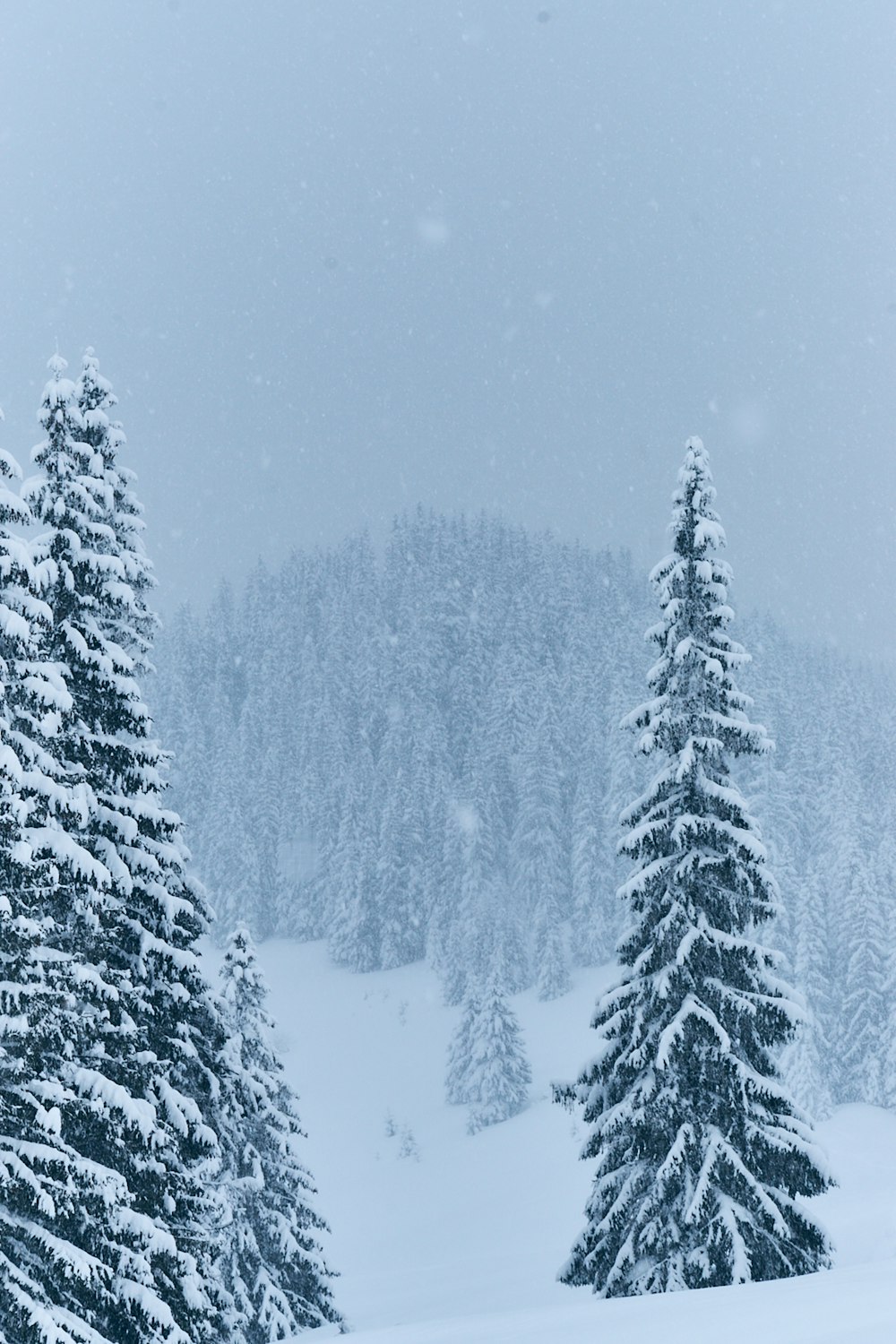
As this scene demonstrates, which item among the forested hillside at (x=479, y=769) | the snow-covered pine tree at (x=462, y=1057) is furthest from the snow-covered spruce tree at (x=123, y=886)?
the snow-covered pine tree at (x=462, y=1057)

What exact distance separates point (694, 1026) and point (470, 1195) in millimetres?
38469

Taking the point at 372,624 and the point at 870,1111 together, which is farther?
the point at 372,624

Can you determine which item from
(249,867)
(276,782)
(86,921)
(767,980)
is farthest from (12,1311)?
(276,782)

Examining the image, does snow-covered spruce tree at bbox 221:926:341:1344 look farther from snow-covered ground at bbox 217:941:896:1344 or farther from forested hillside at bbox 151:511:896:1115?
forested hillside at bbox 151:511:896:1115

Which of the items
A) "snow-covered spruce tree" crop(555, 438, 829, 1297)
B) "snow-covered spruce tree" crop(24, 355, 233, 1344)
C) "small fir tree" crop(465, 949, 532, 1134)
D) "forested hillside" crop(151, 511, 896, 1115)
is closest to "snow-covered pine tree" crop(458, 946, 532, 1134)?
"small fir tree" crop(465, 949, 532, 1134)

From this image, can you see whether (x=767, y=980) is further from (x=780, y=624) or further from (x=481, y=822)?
(x=780, y=624)

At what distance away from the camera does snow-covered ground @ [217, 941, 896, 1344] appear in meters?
8.37

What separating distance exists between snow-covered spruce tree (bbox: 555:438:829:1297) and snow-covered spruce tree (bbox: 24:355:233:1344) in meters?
5.04

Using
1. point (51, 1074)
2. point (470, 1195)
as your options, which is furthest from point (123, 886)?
point (470, 1195)

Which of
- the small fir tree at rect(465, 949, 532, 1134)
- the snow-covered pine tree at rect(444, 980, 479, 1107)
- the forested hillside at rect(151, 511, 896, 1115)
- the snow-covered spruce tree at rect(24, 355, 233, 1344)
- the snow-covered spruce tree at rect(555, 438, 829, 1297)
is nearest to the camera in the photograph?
the snow-covered spruce tree at rect(24, 355, 233, 1344)

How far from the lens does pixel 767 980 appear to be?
44.0 feet

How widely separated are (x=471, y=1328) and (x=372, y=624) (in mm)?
95018

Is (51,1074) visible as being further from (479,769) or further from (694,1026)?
(479,769)

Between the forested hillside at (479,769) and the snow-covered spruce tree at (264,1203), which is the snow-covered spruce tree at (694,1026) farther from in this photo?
the forested hillside at (479,769)
